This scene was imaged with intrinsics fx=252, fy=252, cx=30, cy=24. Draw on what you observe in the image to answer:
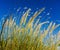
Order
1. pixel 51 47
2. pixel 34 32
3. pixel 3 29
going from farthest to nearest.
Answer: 1. pixel 51 47
2. pixel 34 32
3. pixel 3 29

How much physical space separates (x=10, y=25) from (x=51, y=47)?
2.97ft


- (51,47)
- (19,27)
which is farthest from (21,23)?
(51,47)

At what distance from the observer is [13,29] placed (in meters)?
3.92

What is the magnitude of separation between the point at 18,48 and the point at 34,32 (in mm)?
392

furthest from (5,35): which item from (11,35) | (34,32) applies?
(34,32)

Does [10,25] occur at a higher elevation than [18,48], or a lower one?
higher

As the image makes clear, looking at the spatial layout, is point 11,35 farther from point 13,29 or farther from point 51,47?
point 51,47

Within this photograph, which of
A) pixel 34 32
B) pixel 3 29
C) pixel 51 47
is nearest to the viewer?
pixel 3 29

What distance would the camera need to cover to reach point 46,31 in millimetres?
4141

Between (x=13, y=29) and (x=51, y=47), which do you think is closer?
(x=13, y=29)

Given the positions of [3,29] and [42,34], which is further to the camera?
[42,34]

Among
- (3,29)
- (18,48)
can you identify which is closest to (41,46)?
(18,48)

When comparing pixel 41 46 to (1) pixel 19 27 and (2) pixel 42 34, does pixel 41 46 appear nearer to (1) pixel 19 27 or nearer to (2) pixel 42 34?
(2) pixel 42 34

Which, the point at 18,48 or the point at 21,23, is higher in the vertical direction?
the point at 21,23
